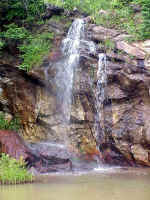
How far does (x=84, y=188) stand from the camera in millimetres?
6941

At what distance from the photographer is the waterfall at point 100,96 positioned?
11430mm

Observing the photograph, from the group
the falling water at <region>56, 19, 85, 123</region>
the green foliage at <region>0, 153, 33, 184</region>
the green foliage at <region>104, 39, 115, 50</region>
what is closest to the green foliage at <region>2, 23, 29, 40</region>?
the falling water at <region>56, 19, 85, 123</region>

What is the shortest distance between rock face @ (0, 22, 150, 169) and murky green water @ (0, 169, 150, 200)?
241cm

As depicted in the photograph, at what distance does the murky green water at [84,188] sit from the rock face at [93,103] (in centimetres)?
241

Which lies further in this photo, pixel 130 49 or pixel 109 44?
pixel 109 44

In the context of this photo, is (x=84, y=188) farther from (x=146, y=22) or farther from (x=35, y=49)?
(x=146, y=22)

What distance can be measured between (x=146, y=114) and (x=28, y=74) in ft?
15.8

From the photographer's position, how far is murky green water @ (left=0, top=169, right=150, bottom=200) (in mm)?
6129

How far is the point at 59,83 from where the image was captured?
12.2 meters

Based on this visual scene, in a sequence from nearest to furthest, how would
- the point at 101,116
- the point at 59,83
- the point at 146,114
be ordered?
the point at 146,114 < the point at 101,116 < the point at 59,83

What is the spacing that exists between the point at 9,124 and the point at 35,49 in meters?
3.22

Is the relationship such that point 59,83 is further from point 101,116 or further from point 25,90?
point 101,116

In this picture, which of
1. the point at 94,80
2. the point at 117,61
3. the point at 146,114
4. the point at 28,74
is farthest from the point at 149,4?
the point at 28,74

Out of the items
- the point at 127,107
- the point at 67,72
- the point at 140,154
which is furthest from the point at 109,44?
the point at 140,154
